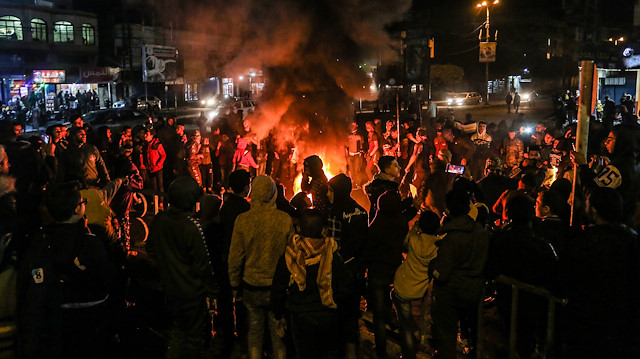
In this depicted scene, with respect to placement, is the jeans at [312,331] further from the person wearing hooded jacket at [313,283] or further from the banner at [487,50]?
the banner at [487,50]

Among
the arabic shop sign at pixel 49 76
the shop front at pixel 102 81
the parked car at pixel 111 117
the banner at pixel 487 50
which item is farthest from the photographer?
the shop front at pixel 102 81

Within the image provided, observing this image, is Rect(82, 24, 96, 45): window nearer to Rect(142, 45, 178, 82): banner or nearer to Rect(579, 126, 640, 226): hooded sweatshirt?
Rect(142, 45, 178, 82): banner

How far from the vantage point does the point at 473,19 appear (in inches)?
2144

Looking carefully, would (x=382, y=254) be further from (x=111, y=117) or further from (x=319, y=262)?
(x=111, y=117)

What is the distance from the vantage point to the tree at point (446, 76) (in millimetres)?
58125

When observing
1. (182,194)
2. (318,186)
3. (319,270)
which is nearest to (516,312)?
(319,270)

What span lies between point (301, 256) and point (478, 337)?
69.4 inches

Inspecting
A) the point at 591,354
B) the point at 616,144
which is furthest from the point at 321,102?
the point at 591,354

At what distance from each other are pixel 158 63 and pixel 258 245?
35419mm

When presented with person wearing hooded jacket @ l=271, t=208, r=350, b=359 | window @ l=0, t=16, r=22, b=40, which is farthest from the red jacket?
window @ l=0, t=16, r=22, b=40

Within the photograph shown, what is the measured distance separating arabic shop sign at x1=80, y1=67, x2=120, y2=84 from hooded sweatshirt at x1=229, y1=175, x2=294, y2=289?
40.0m

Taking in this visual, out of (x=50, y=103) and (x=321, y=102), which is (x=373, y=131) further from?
(x=50, y=103)

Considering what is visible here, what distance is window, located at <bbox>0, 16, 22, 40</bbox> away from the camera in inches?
1569

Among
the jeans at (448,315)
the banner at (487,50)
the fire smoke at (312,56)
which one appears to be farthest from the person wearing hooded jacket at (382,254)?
the banner at (487,50)
